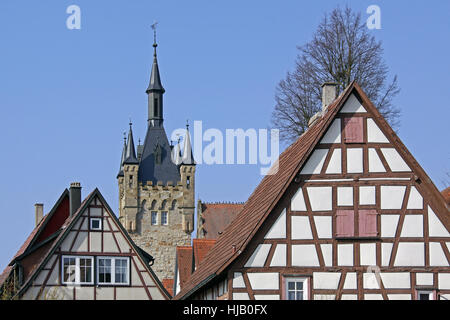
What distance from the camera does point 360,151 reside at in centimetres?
2030

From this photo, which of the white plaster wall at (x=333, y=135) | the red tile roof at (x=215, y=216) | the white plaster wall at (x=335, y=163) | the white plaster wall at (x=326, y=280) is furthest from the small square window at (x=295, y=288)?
the red tile roof at (x=215, y=216)

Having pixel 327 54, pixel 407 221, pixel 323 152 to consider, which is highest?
pixel 327 54

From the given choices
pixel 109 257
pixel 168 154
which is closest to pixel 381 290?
pixel 109 257

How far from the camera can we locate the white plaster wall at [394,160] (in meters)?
20.2

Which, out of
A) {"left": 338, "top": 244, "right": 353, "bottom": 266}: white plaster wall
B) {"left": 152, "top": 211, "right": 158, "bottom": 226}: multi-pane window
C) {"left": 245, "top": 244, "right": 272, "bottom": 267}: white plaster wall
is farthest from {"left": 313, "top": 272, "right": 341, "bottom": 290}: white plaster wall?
{"left": 152, "top": 211, "right": 158, "bottom": 226}: multi-pane window

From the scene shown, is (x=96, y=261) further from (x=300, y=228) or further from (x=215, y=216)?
(x=215, y=216)

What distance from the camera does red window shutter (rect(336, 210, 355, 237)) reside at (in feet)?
64.8

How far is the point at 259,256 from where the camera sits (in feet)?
63.8

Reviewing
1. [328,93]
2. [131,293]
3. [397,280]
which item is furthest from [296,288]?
[131,293]

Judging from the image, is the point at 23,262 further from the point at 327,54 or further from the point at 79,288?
the point at 327,54

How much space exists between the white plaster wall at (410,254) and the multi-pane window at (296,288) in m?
1.91

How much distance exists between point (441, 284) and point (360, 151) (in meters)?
3.21
